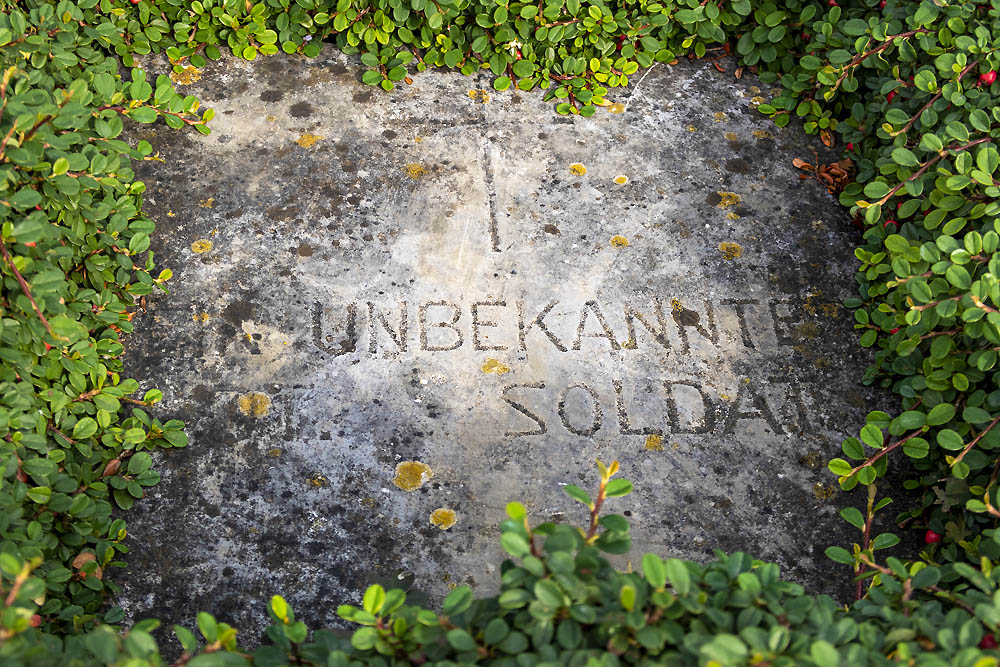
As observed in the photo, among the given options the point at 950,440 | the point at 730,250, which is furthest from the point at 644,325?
the point at 950,440

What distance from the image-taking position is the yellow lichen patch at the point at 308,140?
10.3 feet

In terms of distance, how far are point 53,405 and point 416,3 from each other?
1.88 meters

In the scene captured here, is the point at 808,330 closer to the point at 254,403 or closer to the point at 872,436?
the point at 872,436

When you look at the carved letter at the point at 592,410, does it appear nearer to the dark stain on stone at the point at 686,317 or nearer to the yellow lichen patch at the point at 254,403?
the dark stain on stone at the point at 686,317

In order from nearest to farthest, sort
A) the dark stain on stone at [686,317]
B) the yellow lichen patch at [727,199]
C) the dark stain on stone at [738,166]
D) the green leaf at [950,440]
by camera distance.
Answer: the green leaf at [950,440] < the dark stain on stone at [686,317] < the yellow lichen patch at [727,199] < the dark stain on stone at [738,166]

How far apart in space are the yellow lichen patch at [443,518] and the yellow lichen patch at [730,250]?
129 centimetres

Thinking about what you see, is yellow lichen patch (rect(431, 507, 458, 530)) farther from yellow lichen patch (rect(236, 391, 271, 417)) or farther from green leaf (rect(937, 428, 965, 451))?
green leaf (rect(937, 428, 965, 451))

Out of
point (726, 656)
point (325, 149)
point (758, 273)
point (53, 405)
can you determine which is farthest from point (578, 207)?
point (726, 656)

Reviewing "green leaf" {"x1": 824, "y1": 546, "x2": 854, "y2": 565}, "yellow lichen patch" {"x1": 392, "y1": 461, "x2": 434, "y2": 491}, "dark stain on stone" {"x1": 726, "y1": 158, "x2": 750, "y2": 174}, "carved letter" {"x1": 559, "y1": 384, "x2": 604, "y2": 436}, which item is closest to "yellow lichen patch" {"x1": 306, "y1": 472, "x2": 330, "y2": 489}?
"yellow lichen patch" {"x1": 392, "y1": 461, "x2": 434, "y2": 491}

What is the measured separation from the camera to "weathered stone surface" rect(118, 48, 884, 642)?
2320mm

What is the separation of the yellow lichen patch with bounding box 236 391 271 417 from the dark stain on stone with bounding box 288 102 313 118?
1.19 metres

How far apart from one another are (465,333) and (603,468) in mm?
1307

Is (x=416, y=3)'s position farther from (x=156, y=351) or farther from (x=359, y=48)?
(x=156, y=351)

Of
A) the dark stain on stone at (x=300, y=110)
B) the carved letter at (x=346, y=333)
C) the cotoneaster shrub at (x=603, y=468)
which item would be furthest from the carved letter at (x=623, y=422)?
the dark stain on stone at (x=300, y=110)
